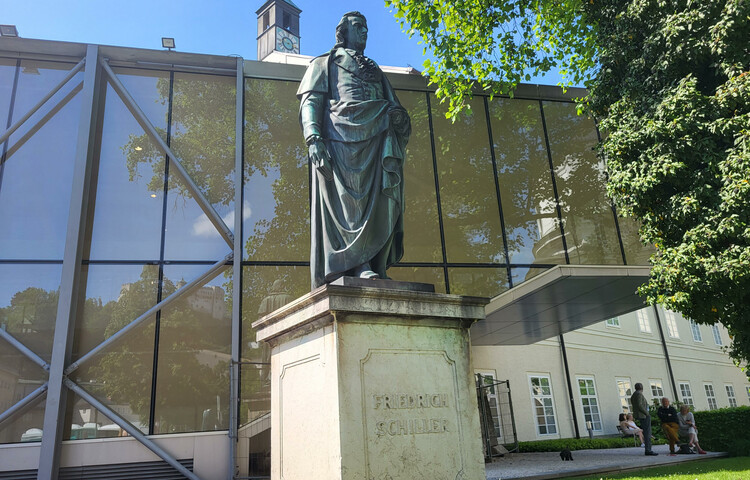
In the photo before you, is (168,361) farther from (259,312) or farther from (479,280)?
(479,280)

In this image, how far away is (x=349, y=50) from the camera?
493 cm

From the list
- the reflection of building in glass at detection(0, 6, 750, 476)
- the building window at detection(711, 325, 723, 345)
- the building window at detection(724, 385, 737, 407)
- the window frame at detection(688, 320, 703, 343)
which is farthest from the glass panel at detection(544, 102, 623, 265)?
the building window at detection(724, 385, 737, 407)

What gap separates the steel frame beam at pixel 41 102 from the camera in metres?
12.2

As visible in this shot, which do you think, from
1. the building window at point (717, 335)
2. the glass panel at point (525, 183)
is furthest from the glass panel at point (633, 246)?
the building window at point (717, 335)

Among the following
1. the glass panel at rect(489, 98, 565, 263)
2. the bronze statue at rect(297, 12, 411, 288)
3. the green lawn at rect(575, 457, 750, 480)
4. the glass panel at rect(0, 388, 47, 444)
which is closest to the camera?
the bronze statue at rect(297, 12, 411, 288)

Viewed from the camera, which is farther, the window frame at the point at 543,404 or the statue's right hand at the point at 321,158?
the window frame at the point at 543,404

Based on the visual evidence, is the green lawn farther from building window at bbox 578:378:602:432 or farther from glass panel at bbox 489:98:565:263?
building window at bbox 578:378:602:432

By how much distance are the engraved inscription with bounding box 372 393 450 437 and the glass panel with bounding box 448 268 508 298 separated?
401 inches

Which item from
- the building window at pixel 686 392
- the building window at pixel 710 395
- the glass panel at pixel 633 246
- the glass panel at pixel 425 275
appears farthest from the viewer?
the building window at pixel 710 395

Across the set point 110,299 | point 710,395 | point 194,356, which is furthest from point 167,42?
point 710,395

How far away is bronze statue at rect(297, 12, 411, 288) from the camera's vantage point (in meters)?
4.39

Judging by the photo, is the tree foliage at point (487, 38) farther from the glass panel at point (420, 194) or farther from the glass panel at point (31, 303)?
the glass panel at point (31, 303)

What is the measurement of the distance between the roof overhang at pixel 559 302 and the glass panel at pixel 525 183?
1.53 m

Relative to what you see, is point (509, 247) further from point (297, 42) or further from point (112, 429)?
point (297, 42)
